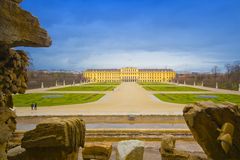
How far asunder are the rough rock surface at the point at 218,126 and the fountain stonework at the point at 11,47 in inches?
109

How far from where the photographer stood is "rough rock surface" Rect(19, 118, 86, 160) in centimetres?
467

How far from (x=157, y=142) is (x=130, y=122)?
5.72 metres

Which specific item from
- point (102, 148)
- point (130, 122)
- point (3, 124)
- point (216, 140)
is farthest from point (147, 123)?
point (3, 124)

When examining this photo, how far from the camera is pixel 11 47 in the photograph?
167 inches

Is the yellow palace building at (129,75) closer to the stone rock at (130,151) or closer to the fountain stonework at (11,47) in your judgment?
the stone rock at (130,151)

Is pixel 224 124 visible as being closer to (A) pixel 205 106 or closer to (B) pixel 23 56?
(A) pixel 205 106

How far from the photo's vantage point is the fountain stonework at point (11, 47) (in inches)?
147

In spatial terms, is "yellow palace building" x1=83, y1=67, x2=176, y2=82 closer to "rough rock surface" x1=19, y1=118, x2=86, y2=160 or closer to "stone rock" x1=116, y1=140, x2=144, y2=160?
"stone rock" x1=116, y1=140, x2=144, y2=160

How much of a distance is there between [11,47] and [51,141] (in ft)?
5.27

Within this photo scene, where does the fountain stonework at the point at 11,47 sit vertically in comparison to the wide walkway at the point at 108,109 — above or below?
above

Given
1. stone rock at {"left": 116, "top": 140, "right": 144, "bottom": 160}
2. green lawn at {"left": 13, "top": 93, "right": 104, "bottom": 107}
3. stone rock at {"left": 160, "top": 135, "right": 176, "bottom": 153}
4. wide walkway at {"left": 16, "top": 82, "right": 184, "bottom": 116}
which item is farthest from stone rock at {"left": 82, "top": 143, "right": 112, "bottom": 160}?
green lawn at {"left": 13, "top": 93, "right": 104, "bottom": 107}

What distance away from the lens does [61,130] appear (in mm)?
4680

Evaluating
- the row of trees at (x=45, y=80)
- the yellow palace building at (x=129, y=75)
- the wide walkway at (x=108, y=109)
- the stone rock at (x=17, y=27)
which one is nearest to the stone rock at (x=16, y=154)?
the stone rock at (x=17, y=27)

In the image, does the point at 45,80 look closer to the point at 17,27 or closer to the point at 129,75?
the point at 129,75
